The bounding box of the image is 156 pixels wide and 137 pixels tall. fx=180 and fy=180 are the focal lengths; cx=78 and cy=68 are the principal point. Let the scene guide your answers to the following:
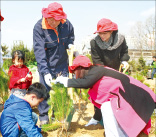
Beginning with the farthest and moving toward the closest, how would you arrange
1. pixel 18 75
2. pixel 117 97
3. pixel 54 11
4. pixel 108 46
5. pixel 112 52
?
A: pixel 18 75
pixel 112 52
pixel 108 46
pixel 54 11
pixel 117 97

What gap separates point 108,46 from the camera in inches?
107

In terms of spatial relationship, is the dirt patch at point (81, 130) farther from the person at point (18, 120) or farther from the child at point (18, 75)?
the child at point (18, 75)

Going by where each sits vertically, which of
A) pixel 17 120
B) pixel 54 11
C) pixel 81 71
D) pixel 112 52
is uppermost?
pixel 54 11

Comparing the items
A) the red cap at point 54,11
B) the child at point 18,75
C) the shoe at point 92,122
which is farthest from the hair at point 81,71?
the child at point 18,75

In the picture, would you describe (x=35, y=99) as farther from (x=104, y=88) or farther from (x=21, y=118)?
(x=104, y=88)

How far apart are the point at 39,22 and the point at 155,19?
27.3 m

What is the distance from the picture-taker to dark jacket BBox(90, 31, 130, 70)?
8.93 ft

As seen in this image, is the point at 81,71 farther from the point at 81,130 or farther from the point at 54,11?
the point at 81,130

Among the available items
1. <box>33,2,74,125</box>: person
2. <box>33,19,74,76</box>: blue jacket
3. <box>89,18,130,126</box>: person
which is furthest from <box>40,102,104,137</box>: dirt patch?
<box>33,19,74,76</box>: blue jacket

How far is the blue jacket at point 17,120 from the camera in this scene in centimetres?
196

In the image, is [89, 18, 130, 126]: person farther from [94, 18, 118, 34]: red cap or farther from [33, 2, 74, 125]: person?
[33, 2, 74, 125]: person

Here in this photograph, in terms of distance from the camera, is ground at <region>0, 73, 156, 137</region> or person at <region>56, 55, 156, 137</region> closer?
person at <region>56, 55, 156, 137</region>

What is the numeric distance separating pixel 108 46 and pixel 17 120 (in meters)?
1.62

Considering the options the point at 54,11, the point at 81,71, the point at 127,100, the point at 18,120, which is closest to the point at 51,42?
the point at 54,11
